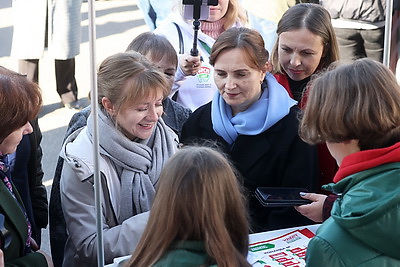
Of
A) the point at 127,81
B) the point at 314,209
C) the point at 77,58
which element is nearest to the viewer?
the point at 314,209

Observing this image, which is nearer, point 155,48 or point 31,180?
point 31,180

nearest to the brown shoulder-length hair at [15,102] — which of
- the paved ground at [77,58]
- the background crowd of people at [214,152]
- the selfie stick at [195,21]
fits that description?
the background crowd of people at [214,152]

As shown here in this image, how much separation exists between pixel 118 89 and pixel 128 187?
34cm

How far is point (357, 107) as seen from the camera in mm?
1702

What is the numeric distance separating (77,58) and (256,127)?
15.0 feet

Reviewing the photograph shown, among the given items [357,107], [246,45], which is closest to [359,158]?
[357,107]

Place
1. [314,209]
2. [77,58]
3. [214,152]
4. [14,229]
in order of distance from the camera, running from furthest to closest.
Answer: [77,58], [314,209], [14,229], [214,152]

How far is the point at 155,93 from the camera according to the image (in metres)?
2.32

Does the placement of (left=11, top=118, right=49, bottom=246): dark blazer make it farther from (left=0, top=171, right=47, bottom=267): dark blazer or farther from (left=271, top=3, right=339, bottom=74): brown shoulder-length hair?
(left=271, top=3, right=339, bottom=74): brown shoulder-length hair

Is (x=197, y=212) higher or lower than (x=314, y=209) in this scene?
higher

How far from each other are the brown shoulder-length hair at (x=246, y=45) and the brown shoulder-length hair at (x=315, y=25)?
320mm

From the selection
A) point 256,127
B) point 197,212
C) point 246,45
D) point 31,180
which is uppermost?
point 246,45

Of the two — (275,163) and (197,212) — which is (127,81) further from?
(197,212)

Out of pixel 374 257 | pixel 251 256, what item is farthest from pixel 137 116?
pixel 374 257
